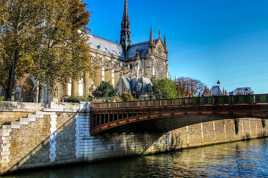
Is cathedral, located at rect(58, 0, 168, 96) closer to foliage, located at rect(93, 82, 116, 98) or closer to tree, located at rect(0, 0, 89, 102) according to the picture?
foliage, located at rect(93, 82, 116, 98)

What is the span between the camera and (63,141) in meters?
28.1

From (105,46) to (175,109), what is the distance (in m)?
70.9

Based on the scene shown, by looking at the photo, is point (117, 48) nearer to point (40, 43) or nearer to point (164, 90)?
point (164, 90)

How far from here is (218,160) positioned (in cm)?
2984

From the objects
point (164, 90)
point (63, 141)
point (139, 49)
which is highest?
point (139, 49)

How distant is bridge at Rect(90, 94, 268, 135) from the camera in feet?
63.9

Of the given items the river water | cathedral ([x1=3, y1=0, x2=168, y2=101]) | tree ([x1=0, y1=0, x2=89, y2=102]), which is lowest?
the river water

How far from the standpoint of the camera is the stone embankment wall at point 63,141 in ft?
80.1

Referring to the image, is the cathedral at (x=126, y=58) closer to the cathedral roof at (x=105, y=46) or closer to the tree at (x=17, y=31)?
the cathedral roof at (x=105, y=46)

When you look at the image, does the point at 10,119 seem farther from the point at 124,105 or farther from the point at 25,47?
the point at 124,105

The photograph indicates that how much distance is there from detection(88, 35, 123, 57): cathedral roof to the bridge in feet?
183

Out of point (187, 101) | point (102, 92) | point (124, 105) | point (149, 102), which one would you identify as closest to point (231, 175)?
point (187, 101)

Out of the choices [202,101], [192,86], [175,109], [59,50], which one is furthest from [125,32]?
[202,101]

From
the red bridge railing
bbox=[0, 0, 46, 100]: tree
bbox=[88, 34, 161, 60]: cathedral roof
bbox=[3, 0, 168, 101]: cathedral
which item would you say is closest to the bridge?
the red bridge railing
